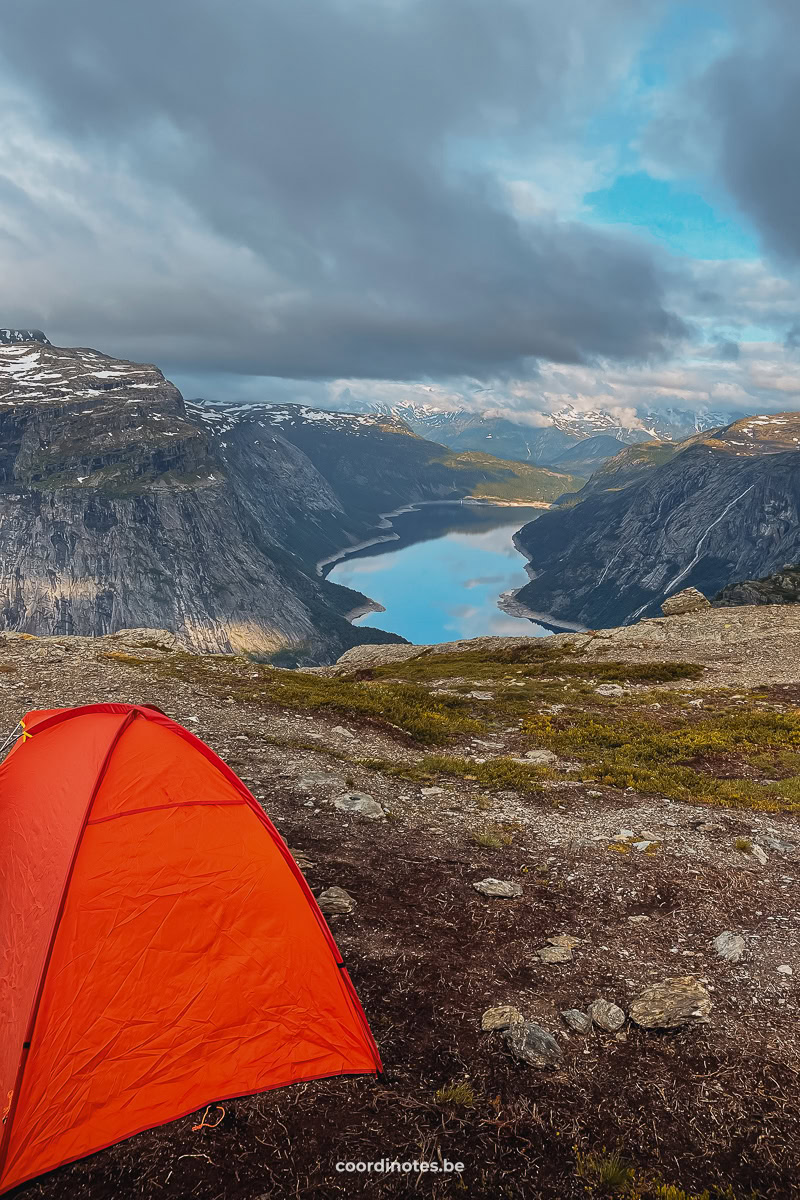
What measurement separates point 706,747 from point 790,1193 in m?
18.5

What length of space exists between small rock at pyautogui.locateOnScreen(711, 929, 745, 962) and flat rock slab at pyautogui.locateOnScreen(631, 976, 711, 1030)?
110 centimetres

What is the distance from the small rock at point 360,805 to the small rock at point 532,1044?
730 cm

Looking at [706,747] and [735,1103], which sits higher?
[735,1103]

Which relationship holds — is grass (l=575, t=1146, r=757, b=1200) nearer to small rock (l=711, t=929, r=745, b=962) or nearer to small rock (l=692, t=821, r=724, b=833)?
small rock (l=711, t=929, r=745, b=962)

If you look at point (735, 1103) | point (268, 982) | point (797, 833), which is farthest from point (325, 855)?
point (797, 833)

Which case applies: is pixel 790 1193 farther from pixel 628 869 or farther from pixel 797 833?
pixel 797 833

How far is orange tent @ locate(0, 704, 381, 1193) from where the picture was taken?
6.59 metres

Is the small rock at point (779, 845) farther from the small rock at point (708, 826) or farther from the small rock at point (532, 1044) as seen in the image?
the small rock at point (532, 1044)

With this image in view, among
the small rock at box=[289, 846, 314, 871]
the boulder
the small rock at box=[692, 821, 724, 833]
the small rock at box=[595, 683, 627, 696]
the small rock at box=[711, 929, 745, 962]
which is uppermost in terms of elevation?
the small rock at box=[289, 846, 314, 871]

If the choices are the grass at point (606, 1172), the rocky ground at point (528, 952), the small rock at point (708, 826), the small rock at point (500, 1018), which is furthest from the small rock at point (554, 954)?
the small rock at point (708, 826)

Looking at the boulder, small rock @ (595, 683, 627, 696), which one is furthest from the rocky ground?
the boulder

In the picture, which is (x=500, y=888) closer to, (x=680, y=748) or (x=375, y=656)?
(x=680, y=748)

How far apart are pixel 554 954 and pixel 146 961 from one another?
6.39 m

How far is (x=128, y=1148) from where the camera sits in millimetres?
6172
